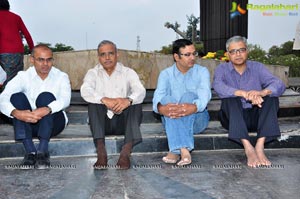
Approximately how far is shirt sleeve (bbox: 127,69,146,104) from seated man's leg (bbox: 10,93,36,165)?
964 millimetres

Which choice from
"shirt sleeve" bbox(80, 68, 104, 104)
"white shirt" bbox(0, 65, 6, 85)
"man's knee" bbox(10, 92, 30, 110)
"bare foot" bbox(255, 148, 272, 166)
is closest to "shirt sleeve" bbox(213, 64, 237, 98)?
"bare foot" bbox(255, 148, 272, 166)

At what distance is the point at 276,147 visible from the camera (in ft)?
12.8

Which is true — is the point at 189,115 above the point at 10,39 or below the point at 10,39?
below

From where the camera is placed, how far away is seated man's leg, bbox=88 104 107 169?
3275 millimetres

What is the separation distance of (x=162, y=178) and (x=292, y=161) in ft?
4.28

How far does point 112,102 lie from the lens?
3301 mm

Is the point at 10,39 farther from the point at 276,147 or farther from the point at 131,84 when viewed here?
the point at 276,147

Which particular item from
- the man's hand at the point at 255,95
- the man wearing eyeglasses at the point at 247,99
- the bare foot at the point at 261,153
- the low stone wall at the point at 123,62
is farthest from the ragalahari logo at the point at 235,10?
the bare foot at the point at 261,153

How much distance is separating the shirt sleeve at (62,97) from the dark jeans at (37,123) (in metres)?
0.07

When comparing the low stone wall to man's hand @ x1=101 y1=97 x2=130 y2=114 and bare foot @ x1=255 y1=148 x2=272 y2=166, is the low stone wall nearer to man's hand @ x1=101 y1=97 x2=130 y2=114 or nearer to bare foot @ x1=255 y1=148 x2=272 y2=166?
Result: man's hand @ x1=101 y1=97 x2=130 y2=114

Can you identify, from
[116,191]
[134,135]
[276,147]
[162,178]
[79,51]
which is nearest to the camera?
[116,191]

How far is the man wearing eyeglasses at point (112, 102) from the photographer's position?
3.32 metres

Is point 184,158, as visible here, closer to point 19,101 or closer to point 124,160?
point 124,160

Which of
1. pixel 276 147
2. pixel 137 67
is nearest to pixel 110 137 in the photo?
pixel 276 147
